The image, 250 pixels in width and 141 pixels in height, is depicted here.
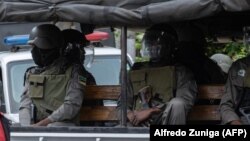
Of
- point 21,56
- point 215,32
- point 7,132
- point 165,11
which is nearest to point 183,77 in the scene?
point 165,11

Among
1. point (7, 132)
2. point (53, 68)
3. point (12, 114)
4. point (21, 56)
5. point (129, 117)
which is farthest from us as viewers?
point (21, 56)

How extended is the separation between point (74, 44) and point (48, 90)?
0.73 meters

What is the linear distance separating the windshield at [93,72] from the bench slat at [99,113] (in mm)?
1455

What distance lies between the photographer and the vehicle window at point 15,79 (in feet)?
27.9

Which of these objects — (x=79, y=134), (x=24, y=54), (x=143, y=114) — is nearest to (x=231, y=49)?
(x=24, y=54)

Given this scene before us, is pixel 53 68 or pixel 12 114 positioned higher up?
pixel 53 68

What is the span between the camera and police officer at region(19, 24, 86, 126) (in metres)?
6.92

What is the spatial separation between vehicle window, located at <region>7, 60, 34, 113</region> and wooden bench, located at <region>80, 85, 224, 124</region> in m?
1.48

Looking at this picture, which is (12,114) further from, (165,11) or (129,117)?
(165,11)

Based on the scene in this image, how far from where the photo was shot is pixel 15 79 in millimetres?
8773

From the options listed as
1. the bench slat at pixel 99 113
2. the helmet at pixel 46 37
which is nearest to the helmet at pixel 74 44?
the helmet at pixel 46 37

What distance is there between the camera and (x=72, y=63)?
7270 millimetres

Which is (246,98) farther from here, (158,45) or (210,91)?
(158,45)

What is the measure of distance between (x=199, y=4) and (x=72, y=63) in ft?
5.96
